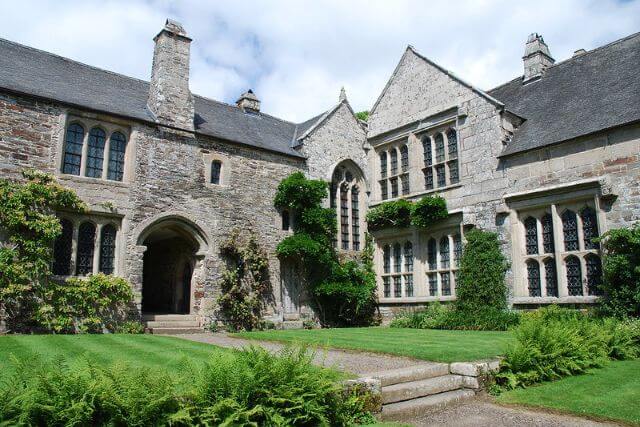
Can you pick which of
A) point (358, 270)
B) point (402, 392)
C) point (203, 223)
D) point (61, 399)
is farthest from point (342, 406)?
point (358, 270)

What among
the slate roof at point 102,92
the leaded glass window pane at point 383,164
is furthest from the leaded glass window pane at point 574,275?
the slate roof at point 102,92

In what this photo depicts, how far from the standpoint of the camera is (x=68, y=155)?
51.0 feet

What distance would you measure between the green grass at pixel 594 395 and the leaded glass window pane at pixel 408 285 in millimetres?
10544

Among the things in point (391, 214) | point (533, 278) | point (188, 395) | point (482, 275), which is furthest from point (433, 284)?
point (188, 395)

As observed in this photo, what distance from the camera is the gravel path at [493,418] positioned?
6258mm

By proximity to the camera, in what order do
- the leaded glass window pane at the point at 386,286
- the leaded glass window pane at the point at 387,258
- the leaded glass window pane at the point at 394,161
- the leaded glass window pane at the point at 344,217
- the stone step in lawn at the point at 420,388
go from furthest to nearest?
the leaded glass window pane at the point at 344,217 → the leaded glass window pane at the point at 394,161 → the leaded glass window pane at the point at 387,258 → the leaded glass window pane at the point at 386,286 → the stone step in lawn at the point at 420,388

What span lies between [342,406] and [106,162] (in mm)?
13006

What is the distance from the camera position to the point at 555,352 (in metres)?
8.57

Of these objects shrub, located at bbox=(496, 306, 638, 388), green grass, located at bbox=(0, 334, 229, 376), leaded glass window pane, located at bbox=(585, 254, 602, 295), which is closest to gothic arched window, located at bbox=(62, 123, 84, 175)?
green grass, located at bbox=(0, 334, 229, 376)

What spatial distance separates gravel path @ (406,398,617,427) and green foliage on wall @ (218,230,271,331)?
11.7m

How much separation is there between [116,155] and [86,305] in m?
4.92

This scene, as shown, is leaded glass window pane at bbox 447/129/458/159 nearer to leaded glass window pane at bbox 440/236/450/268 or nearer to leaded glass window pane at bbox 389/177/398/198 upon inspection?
leaded glass window pane at bbox 389/177/398/198

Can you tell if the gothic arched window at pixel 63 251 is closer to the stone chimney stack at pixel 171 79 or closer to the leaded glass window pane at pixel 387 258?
the stone chimney stack at pixel 171 79

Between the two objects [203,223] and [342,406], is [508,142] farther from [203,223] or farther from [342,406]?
[342,406]
